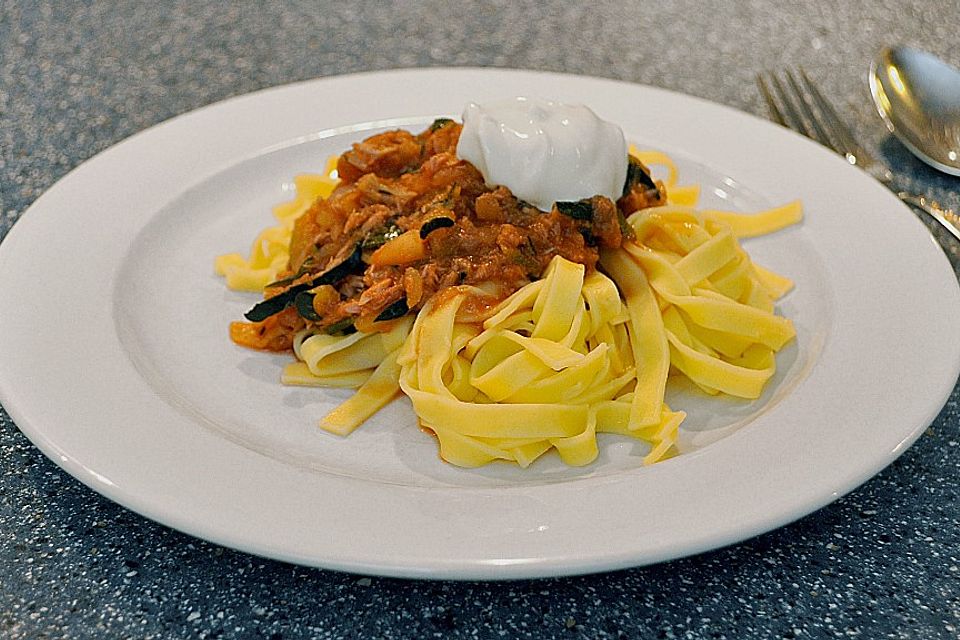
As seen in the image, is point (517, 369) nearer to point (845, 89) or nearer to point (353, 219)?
point (353, 219)

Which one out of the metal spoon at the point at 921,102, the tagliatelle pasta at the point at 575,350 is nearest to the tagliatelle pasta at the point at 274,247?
the tagliatelle pasta at the point at 575,350

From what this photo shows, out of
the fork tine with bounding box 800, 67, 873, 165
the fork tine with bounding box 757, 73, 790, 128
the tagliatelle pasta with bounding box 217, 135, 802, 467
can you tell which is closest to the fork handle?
the fork tine with bounding box 800, 67, 873, 165

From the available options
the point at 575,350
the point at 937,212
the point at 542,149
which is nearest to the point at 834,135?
the point at 937,212

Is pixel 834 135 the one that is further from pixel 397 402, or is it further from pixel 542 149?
pixel 397 402

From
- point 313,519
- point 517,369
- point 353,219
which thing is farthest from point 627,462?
point 353,219

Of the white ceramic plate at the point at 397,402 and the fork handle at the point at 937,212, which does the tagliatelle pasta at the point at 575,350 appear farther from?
the fork handle at the point at 937,212

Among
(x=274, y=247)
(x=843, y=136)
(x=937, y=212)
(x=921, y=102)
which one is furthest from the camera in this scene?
(x=921, y=102)
